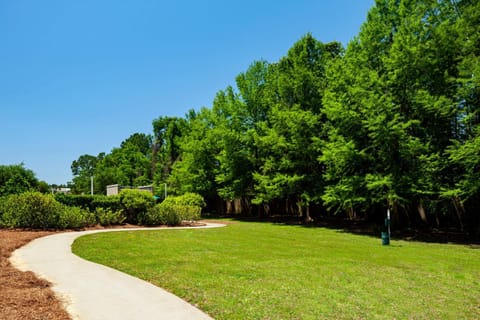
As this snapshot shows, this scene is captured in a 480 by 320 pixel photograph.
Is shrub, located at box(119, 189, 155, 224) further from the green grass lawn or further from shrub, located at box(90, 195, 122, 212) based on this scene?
the green grass lawn

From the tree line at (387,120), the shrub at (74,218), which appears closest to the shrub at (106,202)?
the shrub at (74,218)

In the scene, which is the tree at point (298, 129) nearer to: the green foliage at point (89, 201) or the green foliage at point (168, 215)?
the green foliage at point (168, 215)

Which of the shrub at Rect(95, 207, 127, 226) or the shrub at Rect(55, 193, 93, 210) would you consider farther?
the shrub at Rect(95, 207, 127, 226)

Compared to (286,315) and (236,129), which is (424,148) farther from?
(236,129)

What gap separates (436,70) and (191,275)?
15.8 meters

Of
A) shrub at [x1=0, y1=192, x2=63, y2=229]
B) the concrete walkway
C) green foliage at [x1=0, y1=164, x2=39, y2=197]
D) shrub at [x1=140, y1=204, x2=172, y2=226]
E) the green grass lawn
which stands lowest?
the green grass lawn

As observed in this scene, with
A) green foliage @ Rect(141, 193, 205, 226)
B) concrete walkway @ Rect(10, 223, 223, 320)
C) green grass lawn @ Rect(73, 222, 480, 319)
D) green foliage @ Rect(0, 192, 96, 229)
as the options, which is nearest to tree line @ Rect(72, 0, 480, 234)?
green grass lawn @ Rect(73, 222, 480, 319)

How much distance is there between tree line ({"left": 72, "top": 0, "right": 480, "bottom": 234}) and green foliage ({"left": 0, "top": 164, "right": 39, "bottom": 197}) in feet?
49.1

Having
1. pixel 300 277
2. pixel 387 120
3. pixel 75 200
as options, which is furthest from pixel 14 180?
pixel 387 120

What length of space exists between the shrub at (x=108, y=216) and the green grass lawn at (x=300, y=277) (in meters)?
4.89

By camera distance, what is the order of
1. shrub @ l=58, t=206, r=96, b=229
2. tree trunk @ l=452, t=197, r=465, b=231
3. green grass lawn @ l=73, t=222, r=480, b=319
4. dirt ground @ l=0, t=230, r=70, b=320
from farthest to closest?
tree trunk @ l=452, t=197, r=465, b=231
shrub @ l=58, t=206, r=96, b=229
green grass lawn @ l=73, t=222, r=480, b=319
dirt ground @ l=0, t=230, r=70, b=320

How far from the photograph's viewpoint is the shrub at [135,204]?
687 inches

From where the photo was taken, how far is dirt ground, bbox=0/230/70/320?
4.33m

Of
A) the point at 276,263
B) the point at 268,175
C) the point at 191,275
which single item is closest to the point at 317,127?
the point at 268,175
